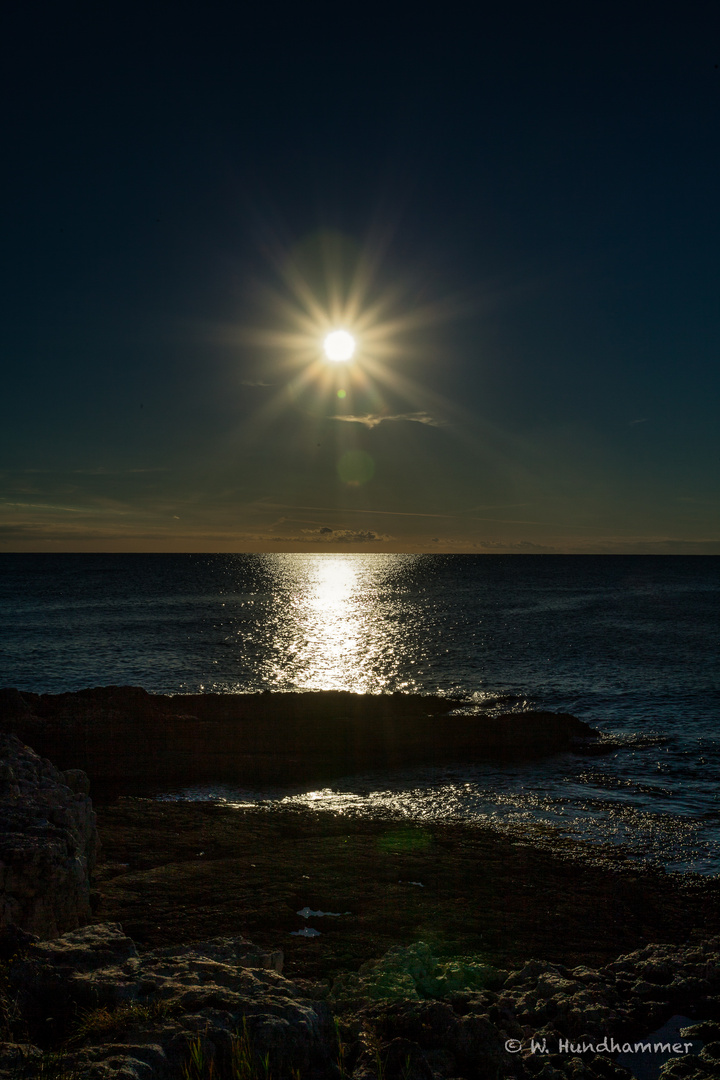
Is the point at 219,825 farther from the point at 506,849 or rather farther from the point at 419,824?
the point at 506,849

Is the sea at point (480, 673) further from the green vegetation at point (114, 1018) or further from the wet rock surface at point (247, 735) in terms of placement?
the green vegetation at point (114, 1018)

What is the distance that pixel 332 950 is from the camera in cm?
1053

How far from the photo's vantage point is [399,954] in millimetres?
9531

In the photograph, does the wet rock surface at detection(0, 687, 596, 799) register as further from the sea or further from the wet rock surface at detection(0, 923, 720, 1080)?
the wet rock surface at detection(0, 923, 720, 1080)

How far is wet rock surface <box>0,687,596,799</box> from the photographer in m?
22.8

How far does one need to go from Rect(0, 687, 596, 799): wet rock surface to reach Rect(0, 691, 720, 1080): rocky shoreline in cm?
558

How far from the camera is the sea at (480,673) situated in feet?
61.9

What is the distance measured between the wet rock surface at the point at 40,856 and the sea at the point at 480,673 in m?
8.10

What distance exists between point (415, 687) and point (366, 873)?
84.3ft

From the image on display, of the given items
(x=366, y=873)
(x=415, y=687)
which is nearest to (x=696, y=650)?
(x=415, y=687)

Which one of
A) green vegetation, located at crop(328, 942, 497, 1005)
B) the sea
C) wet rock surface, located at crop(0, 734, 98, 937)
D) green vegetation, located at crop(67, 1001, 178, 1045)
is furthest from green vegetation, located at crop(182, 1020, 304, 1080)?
the sea

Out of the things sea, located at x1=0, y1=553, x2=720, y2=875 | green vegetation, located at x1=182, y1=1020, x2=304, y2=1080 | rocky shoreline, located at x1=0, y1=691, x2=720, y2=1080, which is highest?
green vegetation, located at x1=182, y1=1020, x2=304, y2=1080

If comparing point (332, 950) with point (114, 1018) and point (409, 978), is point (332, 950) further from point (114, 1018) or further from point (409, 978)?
point (114, 1018)

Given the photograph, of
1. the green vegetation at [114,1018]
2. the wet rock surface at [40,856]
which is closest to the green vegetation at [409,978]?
the green vegetation at [114,1018]
